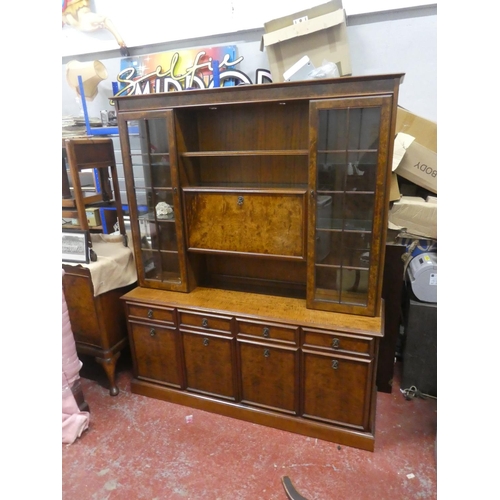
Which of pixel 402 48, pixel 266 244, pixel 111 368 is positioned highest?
pixel 402 48

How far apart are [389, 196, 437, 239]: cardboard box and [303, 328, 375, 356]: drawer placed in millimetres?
741

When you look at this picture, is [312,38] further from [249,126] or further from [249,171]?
[249,171]

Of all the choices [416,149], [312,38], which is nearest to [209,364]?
[416,149]

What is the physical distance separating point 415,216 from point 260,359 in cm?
125

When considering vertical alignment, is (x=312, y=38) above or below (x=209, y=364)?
above

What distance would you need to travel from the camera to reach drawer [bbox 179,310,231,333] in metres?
2.02

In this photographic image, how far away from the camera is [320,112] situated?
66.3 inches

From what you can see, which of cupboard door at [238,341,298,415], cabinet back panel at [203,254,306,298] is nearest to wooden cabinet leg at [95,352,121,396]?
cabinet back panel at [203,254,306,298]

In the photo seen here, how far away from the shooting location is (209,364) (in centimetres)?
213

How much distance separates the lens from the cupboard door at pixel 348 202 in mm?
1657

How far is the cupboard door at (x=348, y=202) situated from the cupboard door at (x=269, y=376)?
0.35 meters

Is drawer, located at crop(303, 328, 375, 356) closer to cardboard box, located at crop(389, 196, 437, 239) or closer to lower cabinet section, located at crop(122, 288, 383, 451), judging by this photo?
lower cabinet section, located at crop(122, 288, 383, 451)

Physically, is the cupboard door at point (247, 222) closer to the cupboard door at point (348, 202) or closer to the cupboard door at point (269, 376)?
the cupboard door at point (348, 202)
